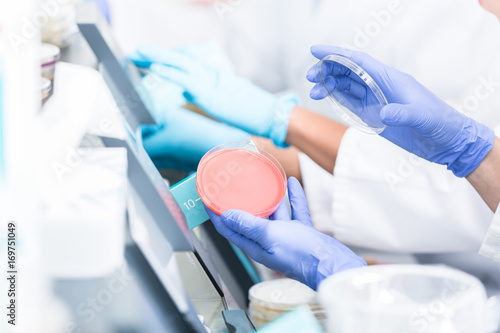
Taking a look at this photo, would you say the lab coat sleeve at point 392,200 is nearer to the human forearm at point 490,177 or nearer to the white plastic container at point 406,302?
the human forearm at point 490,177

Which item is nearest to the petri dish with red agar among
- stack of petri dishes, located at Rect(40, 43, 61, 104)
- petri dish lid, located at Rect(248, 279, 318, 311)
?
petri dish lid, located at Rect(248, 279, 318, 311)

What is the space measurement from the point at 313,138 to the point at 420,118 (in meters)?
0.41

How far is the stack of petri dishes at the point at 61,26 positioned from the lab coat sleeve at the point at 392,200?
A: 77 cm

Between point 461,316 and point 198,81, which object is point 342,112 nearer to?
point 198,81

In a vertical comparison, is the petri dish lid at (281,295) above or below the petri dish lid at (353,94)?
below

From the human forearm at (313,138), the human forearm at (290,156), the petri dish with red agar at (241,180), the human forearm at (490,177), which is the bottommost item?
the human forearm at (290,156)

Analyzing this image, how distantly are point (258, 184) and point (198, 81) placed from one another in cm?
45

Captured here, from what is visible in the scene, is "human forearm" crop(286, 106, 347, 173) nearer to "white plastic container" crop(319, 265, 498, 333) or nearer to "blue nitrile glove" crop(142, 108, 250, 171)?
"blue nitrile glove" crop(142, 108, 250, 171)

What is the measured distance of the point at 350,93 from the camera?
112 centimetres

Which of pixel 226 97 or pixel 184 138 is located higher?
pixel 226 97

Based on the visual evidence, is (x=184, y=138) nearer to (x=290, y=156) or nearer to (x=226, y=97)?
(x=226, y=97)

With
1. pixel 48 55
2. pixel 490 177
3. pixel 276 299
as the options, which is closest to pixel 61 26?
pixel 48 55

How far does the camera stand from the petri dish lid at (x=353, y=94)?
3.50 ft

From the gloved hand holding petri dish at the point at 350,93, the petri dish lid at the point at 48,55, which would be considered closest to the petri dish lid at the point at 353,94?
the gloved hand holding petri dish at the point at 350,93
